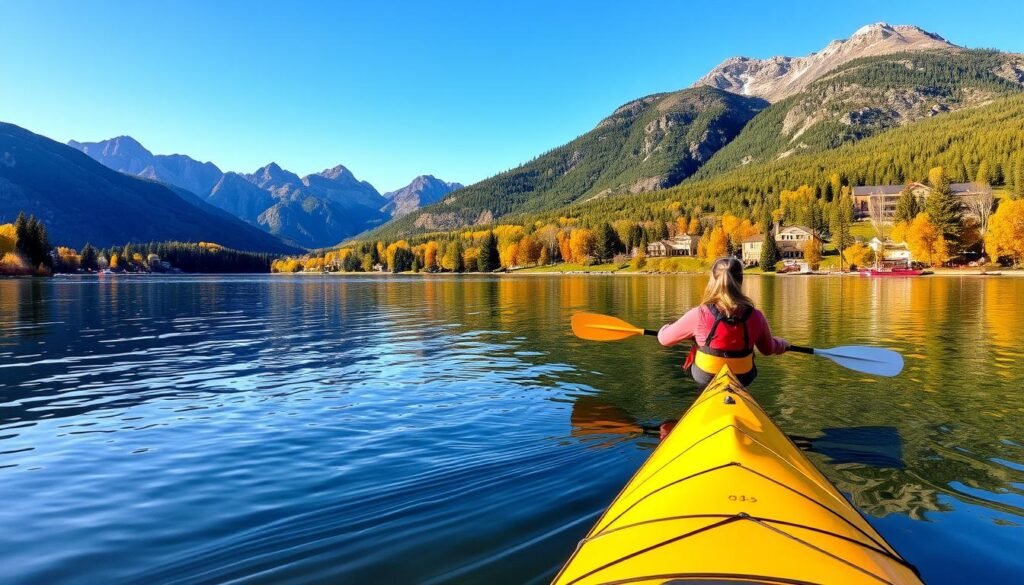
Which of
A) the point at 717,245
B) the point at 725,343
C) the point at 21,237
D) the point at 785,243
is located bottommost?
the point at 725,343

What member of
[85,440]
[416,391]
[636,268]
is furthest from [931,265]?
[85,440]

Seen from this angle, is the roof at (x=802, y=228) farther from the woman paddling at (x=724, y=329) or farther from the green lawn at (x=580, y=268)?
the woman paddling at (x=724, y=329)

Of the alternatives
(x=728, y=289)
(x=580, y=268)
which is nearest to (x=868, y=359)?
(x=728, y=289)

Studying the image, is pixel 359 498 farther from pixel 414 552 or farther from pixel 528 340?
pixel 528 340

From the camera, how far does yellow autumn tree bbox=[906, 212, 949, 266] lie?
118 meters

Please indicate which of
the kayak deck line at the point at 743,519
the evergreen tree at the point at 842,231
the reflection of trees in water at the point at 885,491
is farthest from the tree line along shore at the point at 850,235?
the kayak deck line at the point at 743,519

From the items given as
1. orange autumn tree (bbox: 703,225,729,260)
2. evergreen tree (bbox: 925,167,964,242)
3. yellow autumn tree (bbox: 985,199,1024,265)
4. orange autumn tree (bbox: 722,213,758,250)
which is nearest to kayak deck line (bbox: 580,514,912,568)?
yellow autumn tree (bbox: 985,199,1024,265)

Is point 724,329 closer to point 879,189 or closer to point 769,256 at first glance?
point 769,256

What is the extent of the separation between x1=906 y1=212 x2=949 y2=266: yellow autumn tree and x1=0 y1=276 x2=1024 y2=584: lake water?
116290 mm

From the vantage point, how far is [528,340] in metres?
27.4

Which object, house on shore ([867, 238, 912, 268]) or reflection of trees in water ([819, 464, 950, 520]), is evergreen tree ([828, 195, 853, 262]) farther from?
reflection of trees in water ([819, 464, 950, 520])

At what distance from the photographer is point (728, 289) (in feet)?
32.3

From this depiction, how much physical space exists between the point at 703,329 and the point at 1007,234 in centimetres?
12985

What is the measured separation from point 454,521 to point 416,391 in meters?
8.87
